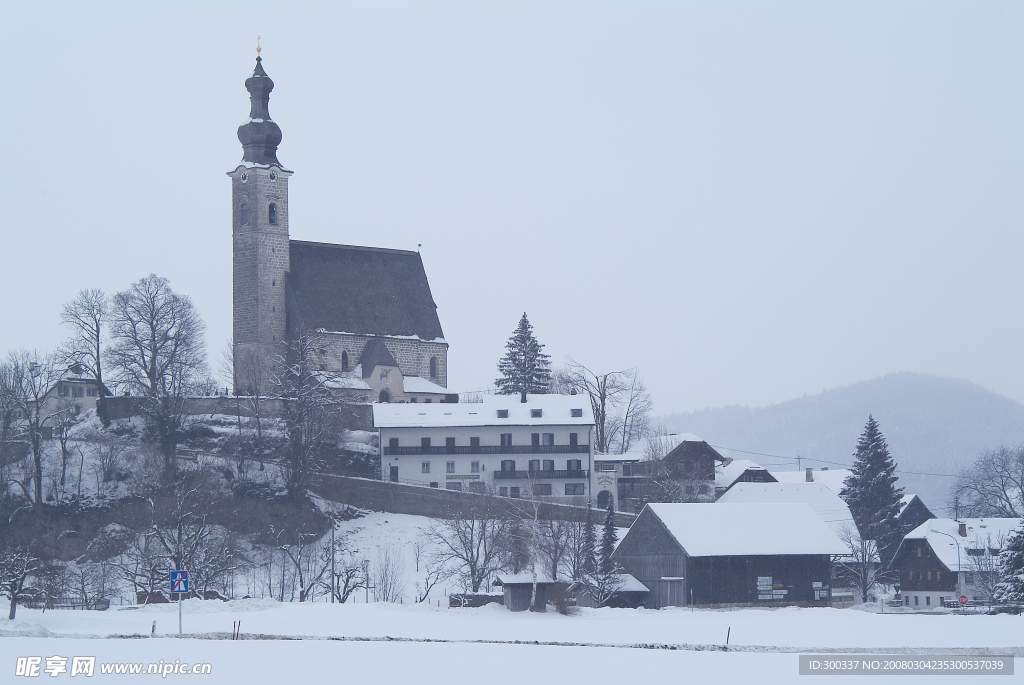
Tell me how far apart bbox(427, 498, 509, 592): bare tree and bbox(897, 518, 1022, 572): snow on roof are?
91.1ft

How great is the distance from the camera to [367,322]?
97.8 m

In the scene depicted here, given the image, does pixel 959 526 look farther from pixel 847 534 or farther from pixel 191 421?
pixel 191 421

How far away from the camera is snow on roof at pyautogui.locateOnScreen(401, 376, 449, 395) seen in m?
96.6

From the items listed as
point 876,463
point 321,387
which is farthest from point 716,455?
point 321,387

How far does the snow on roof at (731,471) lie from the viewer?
9419 centimetres

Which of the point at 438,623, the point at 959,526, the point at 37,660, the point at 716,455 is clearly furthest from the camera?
the point at 716,455

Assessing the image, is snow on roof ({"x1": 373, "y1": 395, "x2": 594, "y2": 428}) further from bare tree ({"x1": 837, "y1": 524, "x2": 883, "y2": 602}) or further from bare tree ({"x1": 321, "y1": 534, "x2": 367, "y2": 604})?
bare tree ({"x1": 837, "y1": 524, "x2": 883, "y2": 602})

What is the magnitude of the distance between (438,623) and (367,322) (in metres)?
52.9

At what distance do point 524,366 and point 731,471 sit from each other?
67.2 feet

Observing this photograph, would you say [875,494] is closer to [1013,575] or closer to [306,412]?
[1013,575]

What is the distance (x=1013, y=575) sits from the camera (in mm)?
58375

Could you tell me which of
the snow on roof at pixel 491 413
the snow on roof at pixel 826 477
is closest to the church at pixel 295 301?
the snow on roof at pixel 491 413

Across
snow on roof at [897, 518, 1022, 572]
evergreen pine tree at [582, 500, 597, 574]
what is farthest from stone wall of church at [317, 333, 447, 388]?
snow on roof at [897, 518, 1022, 572]

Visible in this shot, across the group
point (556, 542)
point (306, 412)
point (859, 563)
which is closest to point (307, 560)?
point (306, 412)
